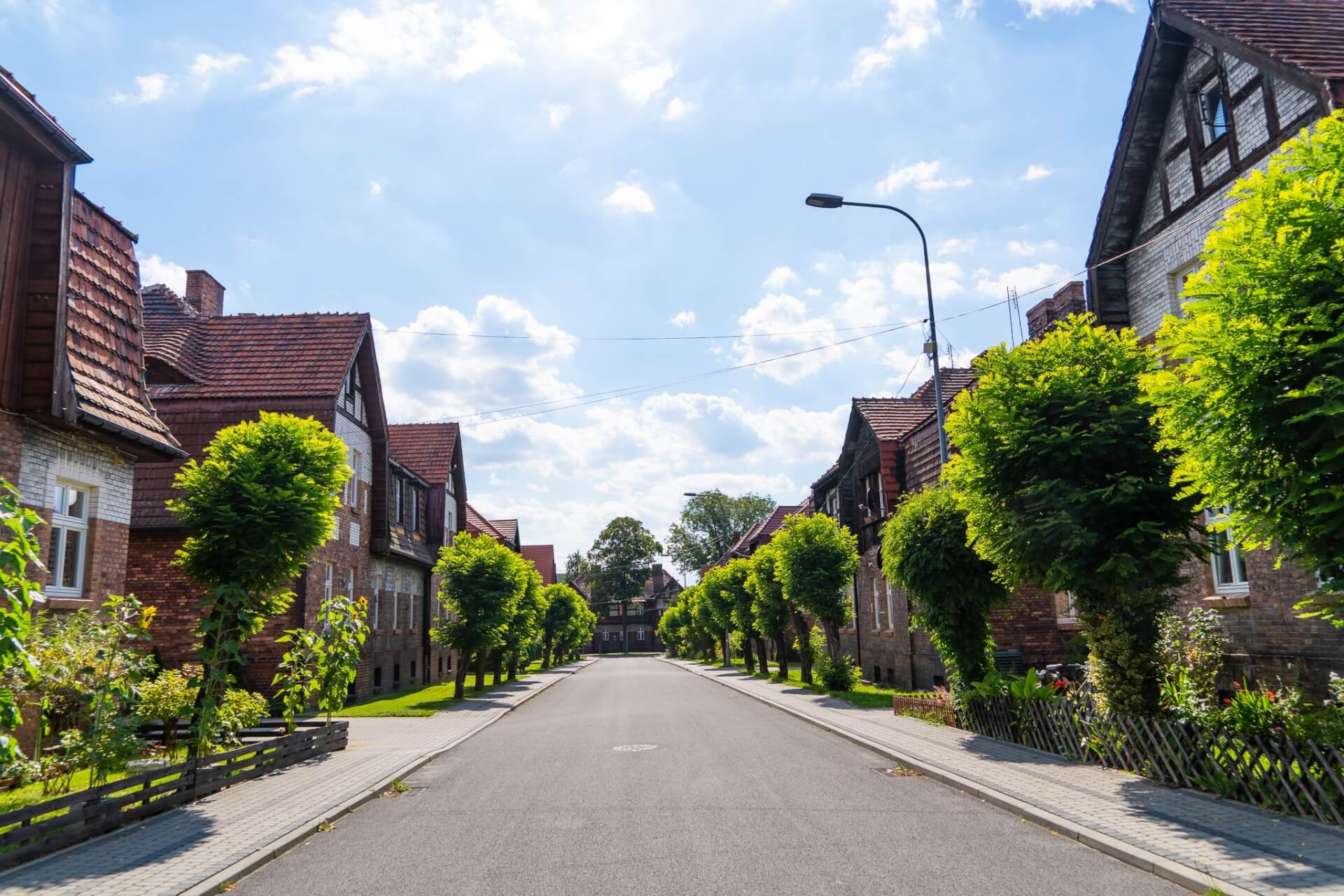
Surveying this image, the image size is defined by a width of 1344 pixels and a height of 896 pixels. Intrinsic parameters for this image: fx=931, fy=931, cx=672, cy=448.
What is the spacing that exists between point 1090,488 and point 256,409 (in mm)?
20581

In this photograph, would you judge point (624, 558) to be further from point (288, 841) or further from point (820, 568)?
point (288, 841)

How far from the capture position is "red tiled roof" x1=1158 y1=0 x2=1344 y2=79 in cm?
1349

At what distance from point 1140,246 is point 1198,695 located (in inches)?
361

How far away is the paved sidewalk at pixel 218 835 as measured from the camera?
7.08 m

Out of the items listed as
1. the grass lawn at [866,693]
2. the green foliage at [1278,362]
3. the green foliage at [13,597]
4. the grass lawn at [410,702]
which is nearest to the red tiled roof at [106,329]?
the green foliage at [13,597]

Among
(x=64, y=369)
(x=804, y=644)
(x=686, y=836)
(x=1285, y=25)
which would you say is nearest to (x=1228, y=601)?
(x=1285, y=25)

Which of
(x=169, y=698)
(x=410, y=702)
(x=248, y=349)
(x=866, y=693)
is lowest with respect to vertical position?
(x=866, y=693)

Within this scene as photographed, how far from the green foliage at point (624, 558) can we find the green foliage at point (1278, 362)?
10980 centimetres

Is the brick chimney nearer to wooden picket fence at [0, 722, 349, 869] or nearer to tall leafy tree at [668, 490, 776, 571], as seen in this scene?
wooden picket fence at [0, 722, 349, 869]

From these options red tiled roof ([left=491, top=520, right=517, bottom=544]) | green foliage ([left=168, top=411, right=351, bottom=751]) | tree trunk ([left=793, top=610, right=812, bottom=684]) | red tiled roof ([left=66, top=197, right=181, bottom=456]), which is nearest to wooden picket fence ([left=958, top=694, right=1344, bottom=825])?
green foliage ([left=168, top=411, right=351, bottom=751])

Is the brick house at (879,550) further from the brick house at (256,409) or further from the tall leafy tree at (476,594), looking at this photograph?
the brick house at (256,409)

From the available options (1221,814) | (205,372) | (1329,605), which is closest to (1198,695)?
(1221,814)

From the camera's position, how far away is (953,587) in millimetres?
17219

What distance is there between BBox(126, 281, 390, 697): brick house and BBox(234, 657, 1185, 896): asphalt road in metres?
11.9
